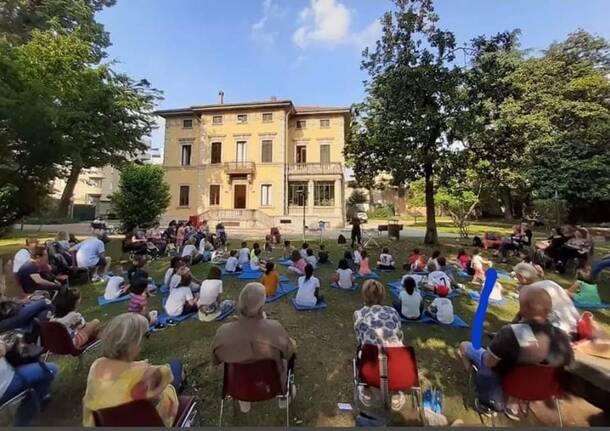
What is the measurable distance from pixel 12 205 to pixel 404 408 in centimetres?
1493

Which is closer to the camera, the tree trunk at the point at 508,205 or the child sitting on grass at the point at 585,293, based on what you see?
the child sitting on grass at the point at 585,293

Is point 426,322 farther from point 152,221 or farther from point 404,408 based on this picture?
point 152,221

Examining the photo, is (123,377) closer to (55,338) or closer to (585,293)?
(55,338)

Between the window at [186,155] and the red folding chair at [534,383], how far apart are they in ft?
95.4

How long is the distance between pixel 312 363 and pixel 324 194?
2255cm

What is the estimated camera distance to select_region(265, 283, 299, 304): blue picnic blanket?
6.34 meters

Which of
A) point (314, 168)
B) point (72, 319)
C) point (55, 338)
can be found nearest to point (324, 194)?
point (314, 168)

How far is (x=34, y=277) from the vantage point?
5.56 metres

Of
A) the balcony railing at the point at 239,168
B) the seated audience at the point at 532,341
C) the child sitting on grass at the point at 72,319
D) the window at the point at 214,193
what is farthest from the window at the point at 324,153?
the seated audience at the point at 532,341

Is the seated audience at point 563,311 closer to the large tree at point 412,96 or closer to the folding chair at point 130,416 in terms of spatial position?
the folding chair at point 130,416

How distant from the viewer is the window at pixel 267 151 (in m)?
26.6

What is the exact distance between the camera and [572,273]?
28.3 ft

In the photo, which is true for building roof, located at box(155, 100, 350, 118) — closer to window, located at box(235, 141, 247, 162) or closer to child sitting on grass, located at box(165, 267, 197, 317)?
window, located at box(235, 141, 247, 162)

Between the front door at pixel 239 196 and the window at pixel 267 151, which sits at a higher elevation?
the window at pixel 267 151
